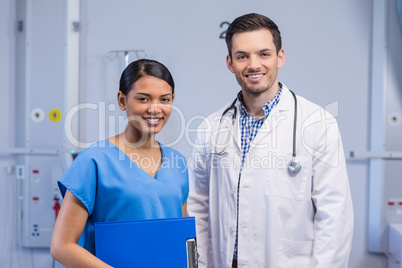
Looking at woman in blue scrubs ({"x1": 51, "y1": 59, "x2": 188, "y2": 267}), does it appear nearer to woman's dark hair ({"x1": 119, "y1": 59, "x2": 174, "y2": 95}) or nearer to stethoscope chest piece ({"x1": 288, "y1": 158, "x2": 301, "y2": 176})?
woman's dark hair ({"x1": 119, "y1": 59, "x2": 174, "y2": 95})

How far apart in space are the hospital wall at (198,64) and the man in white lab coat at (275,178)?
778mm

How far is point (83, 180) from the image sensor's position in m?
0.90

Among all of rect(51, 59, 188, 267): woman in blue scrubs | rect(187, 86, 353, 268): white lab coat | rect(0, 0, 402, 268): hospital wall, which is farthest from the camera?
rect(0, 0, 402, 268): hospital wall

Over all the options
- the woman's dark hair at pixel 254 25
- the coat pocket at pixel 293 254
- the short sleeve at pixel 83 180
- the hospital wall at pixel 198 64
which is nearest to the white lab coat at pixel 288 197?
the coat pocket at pixel 293 254

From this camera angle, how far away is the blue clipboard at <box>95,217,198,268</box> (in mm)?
885

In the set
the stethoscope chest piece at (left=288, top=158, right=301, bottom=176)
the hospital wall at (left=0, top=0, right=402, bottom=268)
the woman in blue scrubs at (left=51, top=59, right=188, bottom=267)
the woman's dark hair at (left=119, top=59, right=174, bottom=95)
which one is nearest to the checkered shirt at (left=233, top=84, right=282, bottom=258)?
the stethoscope chest piece at (left=288, top=158, right=301, bottom=176)

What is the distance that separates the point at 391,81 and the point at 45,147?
1927mm

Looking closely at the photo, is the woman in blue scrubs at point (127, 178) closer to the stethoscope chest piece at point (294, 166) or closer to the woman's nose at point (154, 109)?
the woman's nose at point (154, 109)

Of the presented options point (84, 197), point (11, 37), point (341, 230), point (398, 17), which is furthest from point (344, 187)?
point (11, 37)

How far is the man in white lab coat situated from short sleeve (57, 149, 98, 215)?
1.79ft

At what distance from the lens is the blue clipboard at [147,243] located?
0.88 metres

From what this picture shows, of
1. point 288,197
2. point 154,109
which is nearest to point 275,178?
point 288,197

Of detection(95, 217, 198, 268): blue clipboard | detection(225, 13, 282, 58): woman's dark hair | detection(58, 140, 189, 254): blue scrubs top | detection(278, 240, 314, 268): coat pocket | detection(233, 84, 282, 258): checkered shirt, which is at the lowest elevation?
detection(278, 240, 314, 268): coat pocket

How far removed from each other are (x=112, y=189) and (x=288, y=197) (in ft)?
2.03
